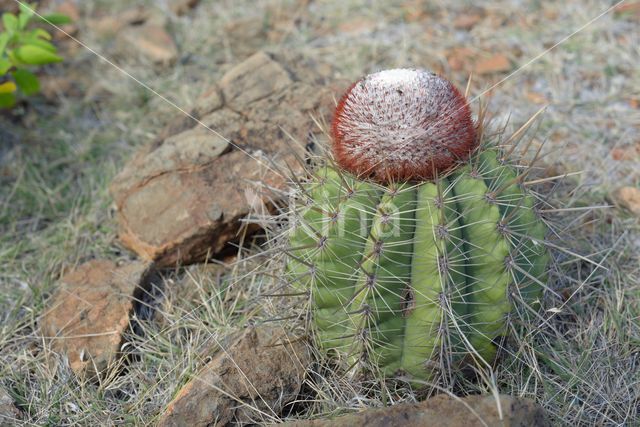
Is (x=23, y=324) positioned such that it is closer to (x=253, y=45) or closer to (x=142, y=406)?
(x=142, y=406)

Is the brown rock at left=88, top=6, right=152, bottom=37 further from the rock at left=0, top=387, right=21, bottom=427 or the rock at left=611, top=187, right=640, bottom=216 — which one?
the rock at left=611, top=187, right=640, bottom=216

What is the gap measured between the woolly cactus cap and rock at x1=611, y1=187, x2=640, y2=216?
1391mm

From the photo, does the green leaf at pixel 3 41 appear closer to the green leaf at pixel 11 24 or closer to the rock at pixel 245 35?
the green leaf at pixel 11 24

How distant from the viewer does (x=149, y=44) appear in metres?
4.74

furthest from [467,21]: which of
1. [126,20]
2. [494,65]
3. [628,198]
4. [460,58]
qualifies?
[126,20]

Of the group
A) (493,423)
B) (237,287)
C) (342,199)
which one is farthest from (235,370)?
(493,423)

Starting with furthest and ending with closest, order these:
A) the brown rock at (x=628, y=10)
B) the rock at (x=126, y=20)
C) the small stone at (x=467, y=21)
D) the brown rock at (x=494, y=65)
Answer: the rock at (x=126, y=20), the small stone at (x=467, y=21), the brown rock at (x=628, y=10), the brown rock at (x=494, y=65)

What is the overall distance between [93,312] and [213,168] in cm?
84

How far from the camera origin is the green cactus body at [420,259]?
207 cm

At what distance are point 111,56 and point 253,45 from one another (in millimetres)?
1018

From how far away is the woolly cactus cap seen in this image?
6.96 feet

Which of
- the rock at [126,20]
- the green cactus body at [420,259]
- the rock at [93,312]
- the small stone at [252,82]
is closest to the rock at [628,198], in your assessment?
the green cactus body at [420,259]

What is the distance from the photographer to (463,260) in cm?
209

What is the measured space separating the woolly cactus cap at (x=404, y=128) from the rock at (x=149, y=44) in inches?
110
